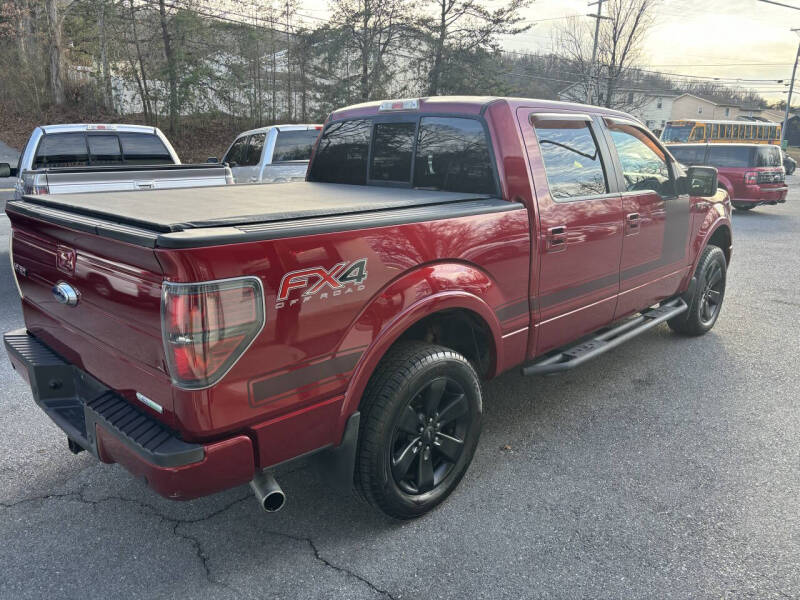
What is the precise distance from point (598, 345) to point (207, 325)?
2.74 metres

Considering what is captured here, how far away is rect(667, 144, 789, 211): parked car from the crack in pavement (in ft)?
49.5

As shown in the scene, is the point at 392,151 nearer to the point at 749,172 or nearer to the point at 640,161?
the point at 640,161

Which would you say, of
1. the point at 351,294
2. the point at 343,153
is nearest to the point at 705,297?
the point at 343,153

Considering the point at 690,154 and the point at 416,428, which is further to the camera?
the point at 690,154

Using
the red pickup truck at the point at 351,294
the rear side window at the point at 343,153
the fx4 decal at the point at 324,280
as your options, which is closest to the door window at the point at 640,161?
the red pickup truck at the point at 351,294

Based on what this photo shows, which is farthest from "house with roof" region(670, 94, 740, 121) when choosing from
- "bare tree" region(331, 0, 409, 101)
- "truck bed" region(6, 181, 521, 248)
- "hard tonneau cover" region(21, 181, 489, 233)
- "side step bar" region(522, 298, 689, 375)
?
"truck bed" region(6, 181, 521, 248)

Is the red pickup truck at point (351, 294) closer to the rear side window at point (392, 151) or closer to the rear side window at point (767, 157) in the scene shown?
the rear side window at point (392, 151)

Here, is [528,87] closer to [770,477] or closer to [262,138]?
[262,138]

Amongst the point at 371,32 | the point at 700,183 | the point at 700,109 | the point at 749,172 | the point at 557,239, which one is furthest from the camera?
the point at 700,109

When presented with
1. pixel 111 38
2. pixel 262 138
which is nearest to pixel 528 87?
pixel 111 38

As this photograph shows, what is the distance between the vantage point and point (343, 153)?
14.2 ft

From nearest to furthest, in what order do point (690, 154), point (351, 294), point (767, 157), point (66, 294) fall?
point (351, 294) → point (66, 294) → point (767, 157) → point (690, 154)

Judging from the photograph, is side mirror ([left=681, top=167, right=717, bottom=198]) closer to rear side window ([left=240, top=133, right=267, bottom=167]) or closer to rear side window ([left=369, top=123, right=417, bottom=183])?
rear side window ([left=369, top=123, right=417, bottom=183])

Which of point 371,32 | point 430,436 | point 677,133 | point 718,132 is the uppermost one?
point 371,32
